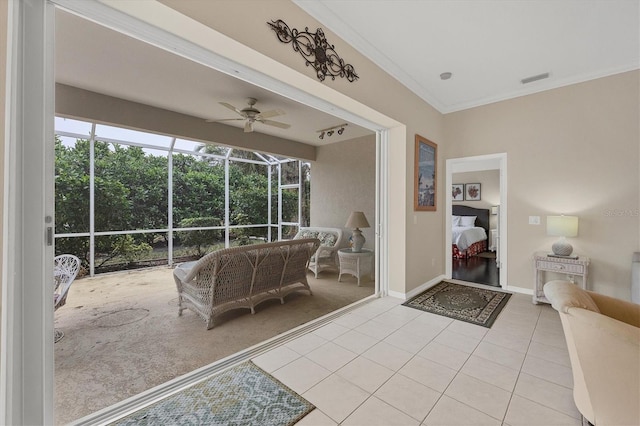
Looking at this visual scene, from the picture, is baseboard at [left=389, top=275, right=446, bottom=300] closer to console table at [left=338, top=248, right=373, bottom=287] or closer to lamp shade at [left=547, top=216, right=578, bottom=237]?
console table at [left=338, top=248, right=373, bottom=287]

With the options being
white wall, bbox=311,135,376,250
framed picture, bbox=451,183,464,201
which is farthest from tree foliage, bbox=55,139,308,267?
framed picture, bbox=451,183,464,201

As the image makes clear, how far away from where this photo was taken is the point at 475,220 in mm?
7570

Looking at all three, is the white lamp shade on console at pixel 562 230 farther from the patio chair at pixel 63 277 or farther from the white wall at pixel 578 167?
the patio chair at pixel 63 277

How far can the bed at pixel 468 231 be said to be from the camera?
20.7ft

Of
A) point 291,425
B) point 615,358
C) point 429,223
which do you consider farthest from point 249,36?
point 429,223

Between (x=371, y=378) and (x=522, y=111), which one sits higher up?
(x=522, y=111)

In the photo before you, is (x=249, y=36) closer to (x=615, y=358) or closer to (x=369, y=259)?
(x=615, y=358)

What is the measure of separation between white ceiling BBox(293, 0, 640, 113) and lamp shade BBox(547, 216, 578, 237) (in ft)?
5.86

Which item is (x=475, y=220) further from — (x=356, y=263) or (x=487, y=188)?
(x=356, y=263)

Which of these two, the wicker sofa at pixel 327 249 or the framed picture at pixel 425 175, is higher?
the framed picture at pixel 425 175

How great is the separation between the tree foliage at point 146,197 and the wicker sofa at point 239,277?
3.13 meters

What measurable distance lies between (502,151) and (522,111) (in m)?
0.59

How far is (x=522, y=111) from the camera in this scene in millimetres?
3904

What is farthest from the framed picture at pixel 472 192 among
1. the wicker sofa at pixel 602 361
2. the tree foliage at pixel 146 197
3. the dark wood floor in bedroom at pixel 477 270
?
the wicker sofa at pixel 602 361
